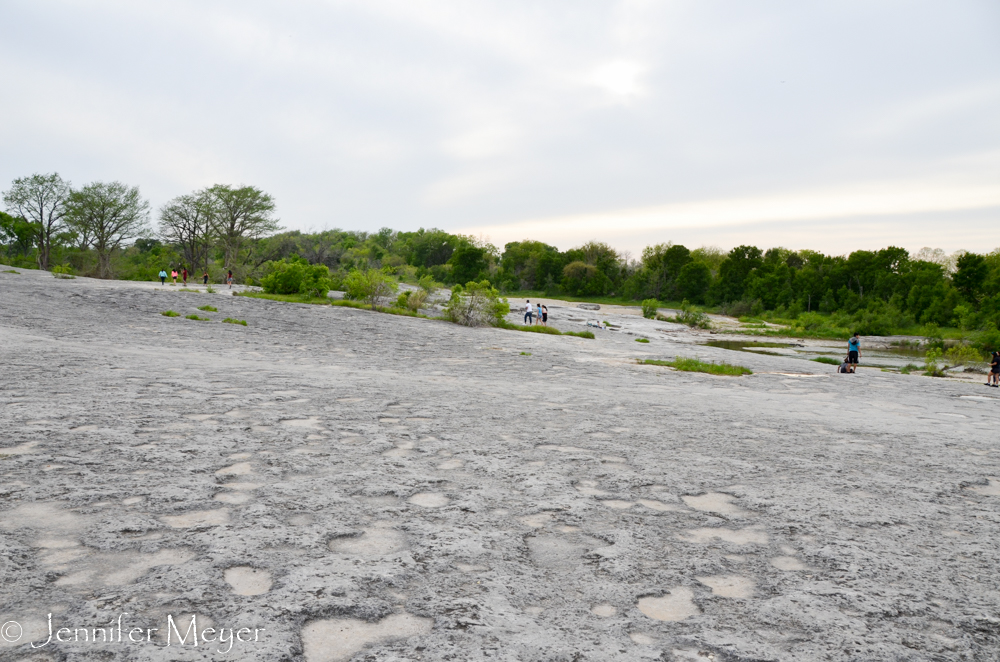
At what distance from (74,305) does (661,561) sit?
804 inches

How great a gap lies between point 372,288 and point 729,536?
25.3 m

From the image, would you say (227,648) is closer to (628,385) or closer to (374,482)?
(374,482)

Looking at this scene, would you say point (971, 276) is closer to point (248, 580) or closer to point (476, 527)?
point (476, 527)

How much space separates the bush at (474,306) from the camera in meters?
25.6

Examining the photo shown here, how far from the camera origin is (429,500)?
136 inches

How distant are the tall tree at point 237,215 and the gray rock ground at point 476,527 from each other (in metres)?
51.1

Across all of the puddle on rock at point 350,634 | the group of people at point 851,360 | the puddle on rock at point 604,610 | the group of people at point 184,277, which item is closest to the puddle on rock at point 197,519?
the puddle on rock at point 350,634

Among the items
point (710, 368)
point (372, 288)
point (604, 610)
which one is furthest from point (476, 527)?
point (372, 288)

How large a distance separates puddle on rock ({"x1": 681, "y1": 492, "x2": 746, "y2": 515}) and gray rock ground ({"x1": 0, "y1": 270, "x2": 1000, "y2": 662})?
0.02 meters

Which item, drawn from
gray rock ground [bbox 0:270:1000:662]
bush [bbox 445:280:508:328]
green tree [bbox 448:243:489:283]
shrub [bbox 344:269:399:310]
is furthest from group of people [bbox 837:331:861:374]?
green tree [bbox 448:243:489:283]

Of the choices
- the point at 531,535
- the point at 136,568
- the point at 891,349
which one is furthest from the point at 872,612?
the point at 891,349

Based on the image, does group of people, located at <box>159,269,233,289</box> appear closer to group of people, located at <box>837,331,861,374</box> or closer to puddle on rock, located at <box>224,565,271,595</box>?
group of people, located at <box>837,331,861,374</box>

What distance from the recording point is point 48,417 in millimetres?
4910

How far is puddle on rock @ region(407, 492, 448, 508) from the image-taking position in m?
3.37
